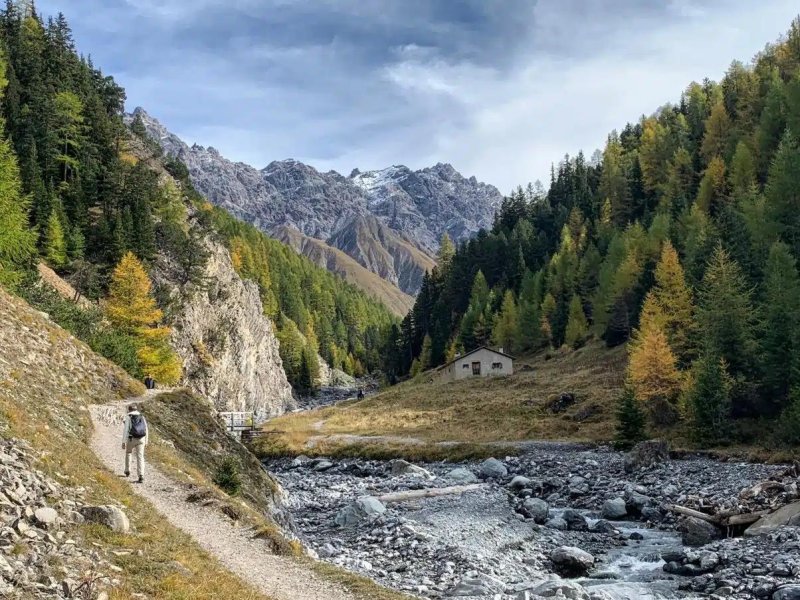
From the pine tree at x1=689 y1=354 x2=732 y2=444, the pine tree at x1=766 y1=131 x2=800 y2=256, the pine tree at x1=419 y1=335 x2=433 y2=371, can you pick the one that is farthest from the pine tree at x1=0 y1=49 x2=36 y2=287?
the pine tree at x1=419 y1=335 x2=433 y2=371

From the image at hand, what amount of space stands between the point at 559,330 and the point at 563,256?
16.3 meters

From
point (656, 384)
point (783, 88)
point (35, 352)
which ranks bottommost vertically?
point (656, 384)

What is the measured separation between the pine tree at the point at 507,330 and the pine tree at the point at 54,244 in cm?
6980

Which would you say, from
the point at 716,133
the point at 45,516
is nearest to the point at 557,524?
the point at 45,516

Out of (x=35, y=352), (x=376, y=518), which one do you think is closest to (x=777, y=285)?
(x=376, y=518)

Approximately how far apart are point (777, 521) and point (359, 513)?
640 inches

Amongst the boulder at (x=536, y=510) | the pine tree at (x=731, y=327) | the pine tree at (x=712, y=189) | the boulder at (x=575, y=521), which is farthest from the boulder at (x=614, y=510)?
the pine tree at (x=712, y=189)

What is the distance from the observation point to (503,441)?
168ft

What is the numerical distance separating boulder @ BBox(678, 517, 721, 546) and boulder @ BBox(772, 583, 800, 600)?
25.8 feet

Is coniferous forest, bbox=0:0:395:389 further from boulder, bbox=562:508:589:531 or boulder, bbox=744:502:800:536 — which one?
boulder, bbox=744:502:800:536

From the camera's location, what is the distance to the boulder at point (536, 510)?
28.1 m

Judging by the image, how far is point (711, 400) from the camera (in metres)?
40.1

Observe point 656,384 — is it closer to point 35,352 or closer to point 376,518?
point 376,518

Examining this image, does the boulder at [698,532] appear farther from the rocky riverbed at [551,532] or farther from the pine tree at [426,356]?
the pine tree at [426,356]
